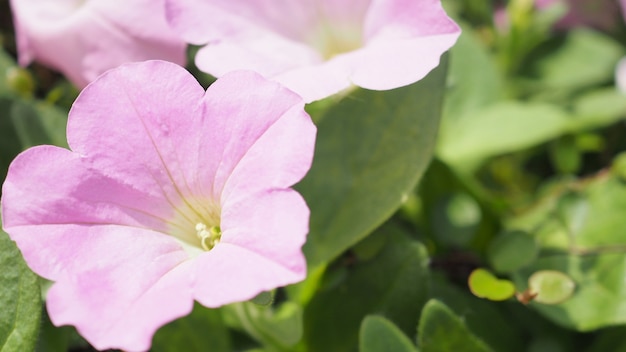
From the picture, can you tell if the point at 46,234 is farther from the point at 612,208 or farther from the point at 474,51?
the point at 474,51

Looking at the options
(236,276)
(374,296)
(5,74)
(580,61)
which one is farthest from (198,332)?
(580,61)

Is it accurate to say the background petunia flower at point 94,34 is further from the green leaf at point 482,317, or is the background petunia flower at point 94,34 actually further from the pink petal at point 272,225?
the green leaf at point 482,317

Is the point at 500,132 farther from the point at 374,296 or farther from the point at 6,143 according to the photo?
the point at 6,143

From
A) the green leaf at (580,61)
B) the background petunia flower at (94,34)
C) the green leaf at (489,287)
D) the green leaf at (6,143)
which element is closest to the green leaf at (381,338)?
the green leaf at (489,287)

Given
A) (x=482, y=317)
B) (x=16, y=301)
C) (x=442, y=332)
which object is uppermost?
(x=16, y=301)

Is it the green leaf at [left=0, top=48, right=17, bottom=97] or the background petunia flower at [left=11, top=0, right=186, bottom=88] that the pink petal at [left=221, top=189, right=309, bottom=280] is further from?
the green leaf at [left=0, top=48, right=17, bottom=97]

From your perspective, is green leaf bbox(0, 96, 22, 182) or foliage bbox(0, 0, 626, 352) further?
green leaf bbox(0, 96, 22, 182)

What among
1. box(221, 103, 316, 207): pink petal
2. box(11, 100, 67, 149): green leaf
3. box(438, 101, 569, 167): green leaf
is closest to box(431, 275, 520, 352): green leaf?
box(438, 101, 569, 167): green leaf
